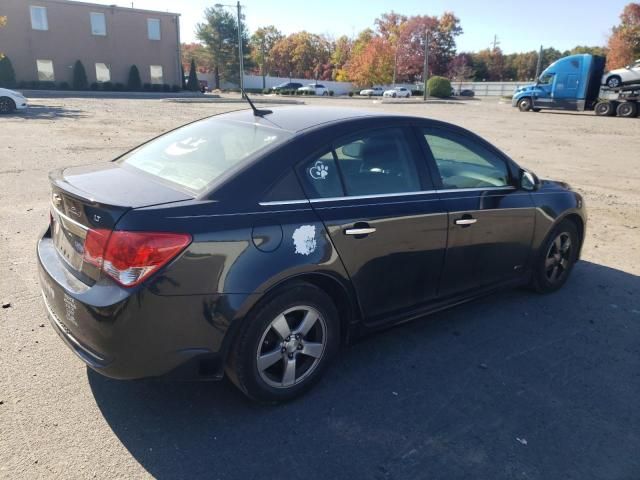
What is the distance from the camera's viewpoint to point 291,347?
2.99 meters

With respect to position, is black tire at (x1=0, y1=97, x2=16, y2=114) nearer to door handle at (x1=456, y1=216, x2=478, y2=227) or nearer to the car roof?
the car roof

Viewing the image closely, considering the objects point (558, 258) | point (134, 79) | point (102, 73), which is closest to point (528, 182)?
point (558, 258)

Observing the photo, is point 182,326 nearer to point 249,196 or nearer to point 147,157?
point 249,196

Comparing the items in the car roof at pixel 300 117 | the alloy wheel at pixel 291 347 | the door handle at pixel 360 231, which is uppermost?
Result: the car roof at pixel 300 117

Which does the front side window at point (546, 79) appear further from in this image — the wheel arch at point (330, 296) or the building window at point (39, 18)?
the building window at point (39, 18)

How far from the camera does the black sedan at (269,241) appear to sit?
2523mm

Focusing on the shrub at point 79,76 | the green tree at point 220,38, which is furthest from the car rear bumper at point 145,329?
the green tree at point 220,38

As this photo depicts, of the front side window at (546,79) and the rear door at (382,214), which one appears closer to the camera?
the rear door at (382,214)

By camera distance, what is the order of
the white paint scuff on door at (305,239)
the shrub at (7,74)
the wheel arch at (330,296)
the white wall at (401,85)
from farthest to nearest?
1. the white wall at (401,85)
2. the shrub at (7,74)
3. the white paint scuff on door at (305,239)
4. the wheel arch at (330,296)

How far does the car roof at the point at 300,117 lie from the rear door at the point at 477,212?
1.80 ft

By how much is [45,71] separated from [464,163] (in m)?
50.3

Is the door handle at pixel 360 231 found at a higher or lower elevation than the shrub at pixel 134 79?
lower

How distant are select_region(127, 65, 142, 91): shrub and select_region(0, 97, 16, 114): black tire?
2936 cm

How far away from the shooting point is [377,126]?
3445 millimetres
